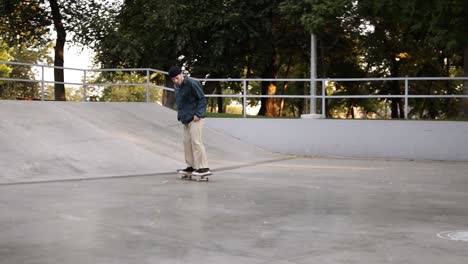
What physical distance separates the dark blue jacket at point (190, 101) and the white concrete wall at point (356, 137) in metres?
7.72

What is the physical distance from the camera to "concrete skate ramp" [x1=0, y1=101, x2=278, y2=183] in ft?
36.6

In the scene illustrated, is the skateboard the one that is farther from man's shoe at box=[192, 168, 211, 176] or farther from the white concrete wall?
the white concrete wall

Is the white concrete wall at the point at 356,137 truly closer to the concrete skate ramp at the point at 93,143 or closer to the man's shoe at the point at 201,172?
the concrete skate ramp at the point at 93,143

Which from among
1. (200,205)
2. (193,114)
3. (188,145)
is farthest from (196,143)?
(200,205)

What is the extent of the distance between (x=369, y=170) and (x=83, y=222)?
26.4 ft

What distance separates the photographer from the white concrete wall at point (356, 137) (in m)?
16.4

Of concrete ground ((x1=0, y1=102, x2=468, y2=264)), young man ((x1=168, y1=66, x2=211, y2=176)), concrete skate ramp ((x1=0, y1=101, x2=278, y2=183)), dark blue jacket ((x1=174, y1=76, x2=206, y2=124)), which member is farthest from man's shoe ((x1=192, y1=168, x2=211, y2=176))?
concrete skate ramp ((x1=0, y1=101, x2=278, y2=183))

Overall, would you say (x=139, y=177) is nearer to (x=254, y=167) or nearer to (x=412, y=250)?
(x=254, y=167)

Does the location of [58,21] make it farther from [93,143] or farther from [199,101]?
[199,101]

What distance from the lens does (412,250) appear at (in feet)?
16.9

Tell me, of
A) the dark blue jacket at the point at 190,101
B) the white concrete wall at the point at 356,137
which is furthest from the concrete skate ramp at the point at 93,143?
the dark blue jacket at the point at 190,101

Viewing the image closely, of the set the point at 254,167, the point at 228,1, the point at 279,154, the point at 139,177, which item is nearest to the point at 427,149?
the point at 279,154

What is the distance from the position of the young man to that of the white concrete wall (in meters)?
7.69

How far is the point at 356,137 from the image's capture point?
17.3m
